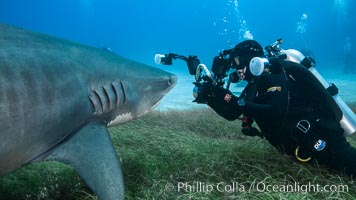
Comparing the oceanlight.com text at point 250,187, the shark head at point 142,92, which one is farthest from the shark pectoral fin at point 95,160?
the oceanlight.com text at point 250,187

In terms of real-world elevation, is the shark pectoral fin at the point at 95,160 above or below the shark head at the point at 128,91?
below

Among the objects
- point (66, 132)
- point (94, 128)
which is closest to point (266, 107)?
point (94, 128)

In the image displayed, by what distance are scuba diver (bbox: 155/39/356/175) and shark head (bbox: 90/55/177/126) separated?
82 cm

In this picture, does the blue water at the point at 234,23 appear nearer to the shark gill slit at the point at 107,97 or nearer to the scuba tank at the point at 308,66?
the scuba tank at the point at 308,66

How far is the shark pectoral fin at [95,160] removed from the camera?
8.23 ft

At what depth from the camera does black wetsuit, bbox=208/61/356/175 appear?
436cm

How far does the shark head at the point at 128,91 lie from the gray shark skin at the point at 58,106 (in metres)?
0.01

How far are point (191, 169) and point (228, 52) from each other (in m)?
1.88

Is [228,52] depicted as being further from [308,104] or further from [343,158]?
[343,158]

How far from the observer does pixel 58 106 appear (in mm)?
2738

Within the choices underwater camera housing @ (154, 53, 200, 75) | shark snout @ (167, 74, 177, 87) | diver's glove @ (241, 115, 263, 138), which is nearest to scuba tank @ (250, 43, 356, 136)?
diver's glove @ (241, 115, 263, 138)

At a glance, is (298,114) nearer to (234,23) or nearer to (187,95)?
(187,95)

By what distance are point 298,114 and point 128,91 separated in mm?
2615

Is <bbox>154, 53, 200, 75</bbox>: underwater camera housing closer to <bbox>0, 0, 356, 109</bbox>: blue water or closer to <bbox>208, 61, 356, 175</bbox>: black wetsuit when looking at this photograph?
<bbox>208, 61, 356, 175</bbox>: black wetsuit
